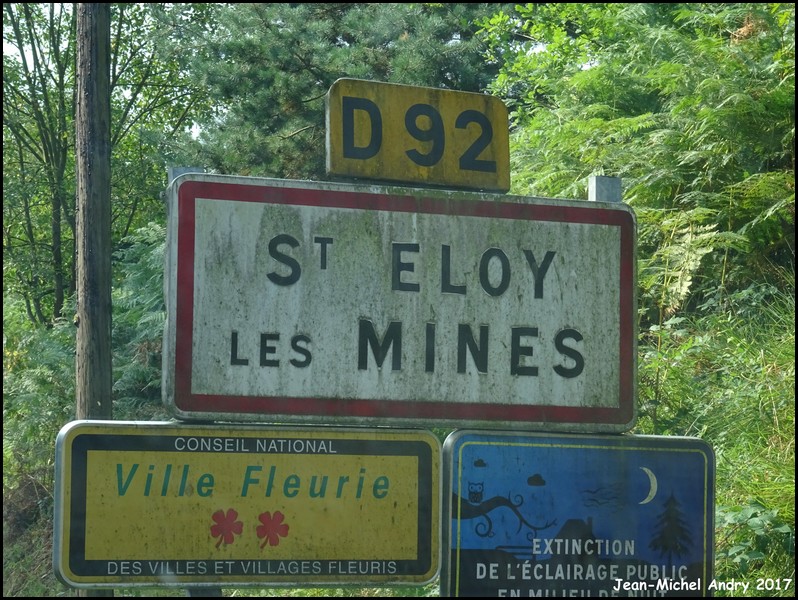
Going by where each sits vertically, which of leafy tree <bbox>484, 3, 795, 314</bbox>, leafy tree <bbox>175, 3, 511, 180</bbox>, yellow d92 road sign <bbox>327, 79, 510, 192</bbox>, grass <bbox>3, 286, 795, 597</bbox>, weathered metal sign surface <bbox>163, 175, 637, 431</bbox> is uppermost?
leafy tree <bbox>175, 3, 511, 180</bbox>

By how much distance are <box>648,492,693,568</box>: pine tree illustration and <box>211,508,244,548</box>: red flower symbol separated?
3.23 feet

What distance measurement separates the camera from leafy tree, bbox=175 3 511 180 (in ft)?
44.8

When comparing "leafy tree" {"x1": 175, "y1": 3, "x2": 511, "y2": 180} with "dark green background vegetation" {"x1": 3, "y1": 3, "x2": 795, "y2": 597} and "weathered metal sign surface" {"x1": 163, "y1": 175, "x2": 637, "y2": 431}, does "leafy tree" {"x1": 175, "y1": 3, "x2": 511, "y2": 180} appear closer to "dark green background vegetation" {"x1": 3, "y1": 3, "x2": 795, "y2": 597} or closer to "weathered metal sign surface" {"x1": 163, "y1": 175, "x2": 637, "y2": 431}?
"dark green background vegetation" {"x1": 3, "y1": 3, "x2": 795, "y2": 597}

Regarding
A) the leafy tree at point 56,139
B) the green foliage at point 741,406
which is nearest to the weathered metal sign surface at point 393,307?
the green foliage at point 741,406

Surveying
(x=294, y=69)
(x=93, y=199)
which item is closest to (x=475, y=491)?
(x=93, y=199)

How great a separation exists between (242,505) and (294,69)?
12.2 metres

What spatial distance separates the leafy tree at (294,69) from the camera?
44.8 ft

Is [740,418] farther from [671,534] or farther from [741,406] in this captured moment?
[671,534]

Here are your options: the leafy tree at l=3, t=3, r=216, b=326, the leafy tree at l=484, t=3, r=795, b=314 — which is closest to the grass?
the leafy tree at l=484, t=3, r=795, b=314

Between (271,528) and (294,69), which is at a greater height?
(294,69)

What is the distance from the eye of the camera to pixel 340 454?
2230mm

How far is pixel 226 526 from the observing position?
2.14 meters

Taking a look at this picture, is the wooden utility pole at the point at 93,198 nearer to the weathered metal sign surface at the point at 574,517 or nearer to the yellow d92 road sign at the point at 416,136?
the yellow d92 road sign at the point at 416,136

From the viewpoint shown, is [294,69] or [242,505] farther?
[294,69]
